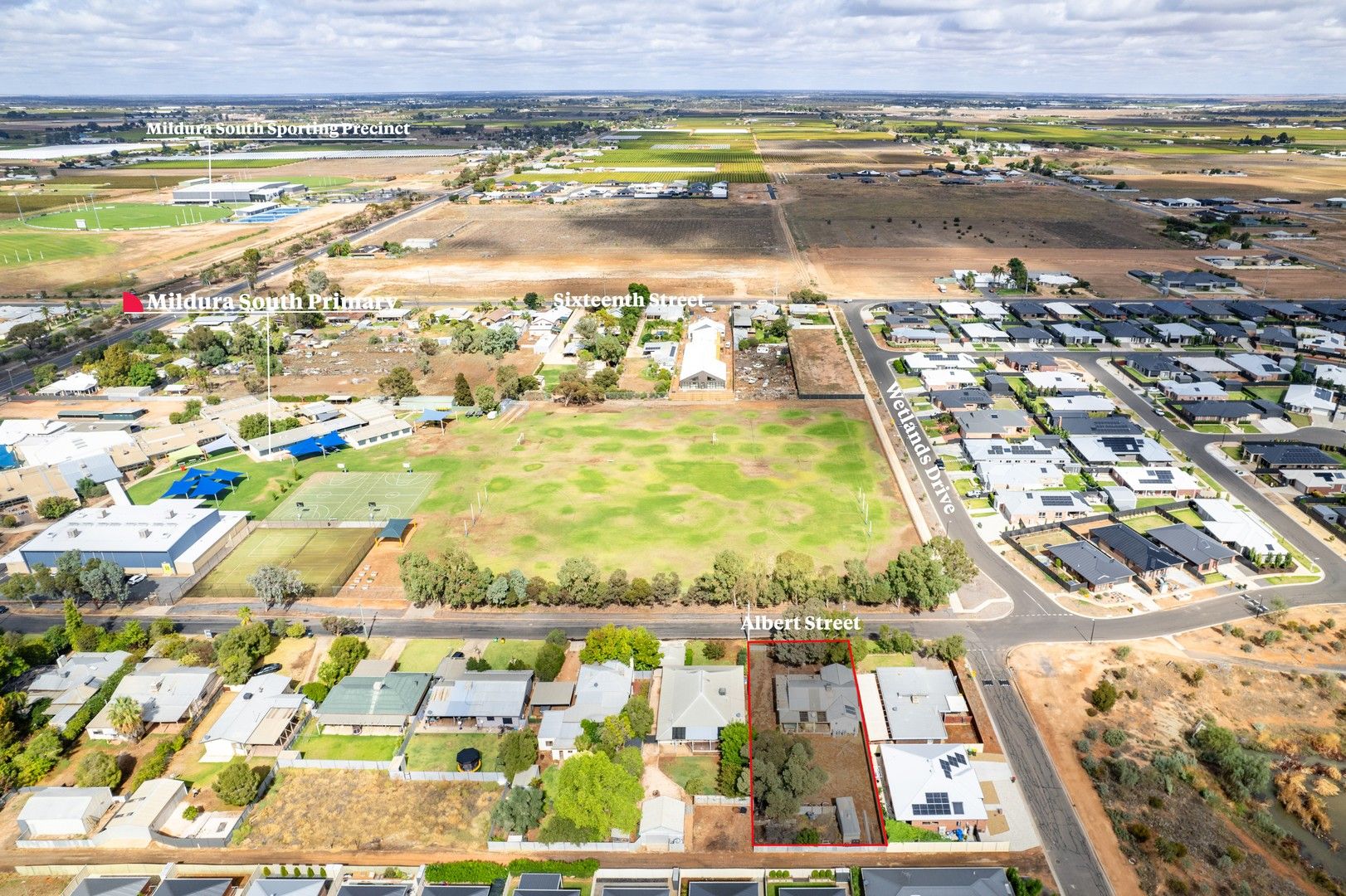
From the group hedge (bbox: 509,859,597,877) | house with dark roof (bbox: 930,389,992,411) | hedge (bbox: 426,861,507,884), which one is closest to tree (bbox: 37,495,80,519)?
hedge (bbox: 426,861,507,884)

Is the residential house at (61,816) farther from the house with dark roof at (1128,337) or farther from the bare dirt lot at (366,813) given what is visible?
the house with dark roof at (1128,337)

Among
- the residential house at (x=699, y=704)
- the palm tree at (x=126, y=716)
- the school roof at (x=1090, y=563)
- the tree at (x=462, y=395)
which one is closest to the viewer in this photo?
the residential house at (x=699, y=704)

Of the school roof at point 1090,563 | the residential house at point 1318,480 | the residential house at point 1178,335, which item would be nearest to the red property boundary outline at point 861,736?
the school roof at point 1090,563

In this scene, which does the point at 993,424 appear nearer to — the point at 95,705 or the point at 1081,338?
the point at 1081,338

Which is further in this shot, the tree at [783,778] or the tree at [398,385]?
the tree at [398,385]

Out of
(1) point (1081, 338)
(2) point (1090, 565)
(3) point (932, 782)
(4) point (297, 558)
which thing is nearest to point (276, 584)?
(4) point (297, 558)

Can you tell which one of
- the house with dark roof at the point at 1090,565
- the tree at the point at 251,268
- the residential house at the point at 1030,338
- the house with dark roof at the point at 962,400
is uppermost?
the tree at the point at 251,268
